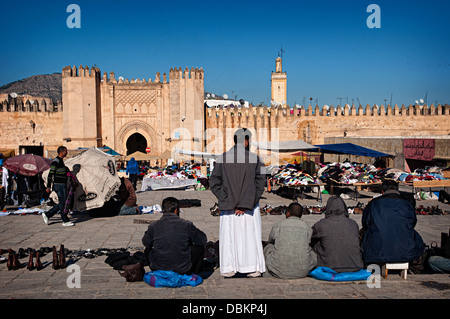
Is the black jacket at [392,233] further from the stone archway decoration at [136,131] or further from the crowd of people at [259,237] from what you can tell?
the stone archway decoration at [136,131]

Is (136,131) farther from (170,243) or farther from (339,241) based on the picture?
(339,241)

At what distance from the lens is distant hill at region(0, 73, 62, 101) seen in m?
115

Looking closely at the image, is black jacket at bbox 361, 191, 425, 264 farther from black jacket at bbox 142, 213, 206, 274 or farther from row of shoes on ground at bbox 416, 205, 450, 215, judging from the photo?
row of shoes on ground at bbox 416, 205, 450, 215

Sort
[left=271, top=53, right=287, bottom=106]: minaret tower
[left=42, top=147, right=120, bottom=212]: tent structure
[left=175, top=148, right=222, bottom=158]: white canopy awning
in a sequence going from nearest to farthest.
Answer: [left=42, top=147, right=120, bottom=212]: tent structure
[left=175, top=148, right=222, bottom=158]: white canopy awning
[left=271, top=53, right=287, bottom=106]: minaret tower

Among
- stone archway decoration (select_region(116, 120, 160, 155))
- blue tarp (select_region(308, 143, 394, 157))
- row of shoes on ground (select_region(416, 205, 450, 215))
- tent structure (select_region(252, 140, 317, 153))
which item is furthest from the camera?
stone archway decoration (select_region(116, 120, 160, 155))

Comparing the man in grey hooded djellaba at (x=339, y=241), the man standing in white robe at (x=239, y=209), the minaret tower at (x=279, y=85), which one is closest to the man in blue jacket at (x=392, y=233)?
the man in grey hooded djellaba at (x=339, y=241)

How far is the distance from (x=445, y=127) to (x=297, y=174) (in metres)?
23.0

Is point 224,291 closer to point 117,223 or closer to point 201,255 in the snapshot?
point 201,255

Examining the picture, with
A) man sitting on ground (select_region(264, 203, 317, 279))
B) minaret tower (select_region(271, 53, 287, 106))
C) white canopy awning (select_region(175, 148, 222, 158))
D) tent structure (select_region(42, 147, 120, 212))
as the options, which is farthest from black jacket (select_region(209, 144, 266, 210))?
minaret tower (select_region(271, 53, 287, 106))

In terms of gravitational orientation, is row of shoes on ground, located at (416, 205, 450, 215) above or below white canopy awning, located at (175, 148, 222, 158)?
below

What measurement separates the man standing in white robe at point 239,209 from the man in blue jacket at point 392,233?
1.25 m

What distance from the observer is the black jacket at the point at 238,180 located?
15.1 feet

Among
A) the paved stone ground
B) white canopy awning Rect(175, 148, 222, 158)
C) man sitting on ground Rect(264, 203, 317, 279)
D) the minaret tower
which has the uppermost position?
the minaret tower
